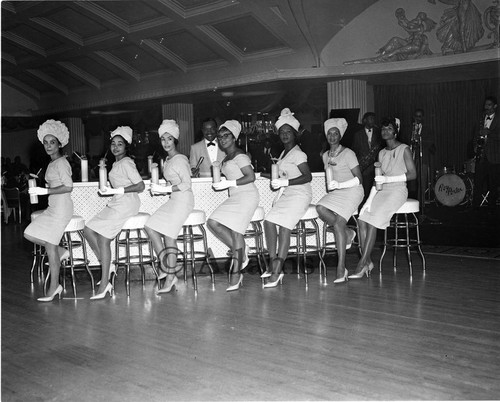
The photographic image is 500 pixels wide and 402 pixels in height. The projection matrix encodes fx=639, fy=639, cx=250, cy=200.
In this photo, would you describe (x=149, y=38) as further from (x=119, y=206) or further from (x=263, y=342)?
(x=263, y=342)

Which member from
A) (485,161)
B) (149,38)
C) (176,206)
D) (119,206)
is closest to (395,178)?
(176,206)

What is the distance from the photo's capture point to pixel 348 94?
42.0 ft

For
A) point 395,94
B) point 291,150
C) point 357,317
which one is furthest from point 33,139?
point 357,317

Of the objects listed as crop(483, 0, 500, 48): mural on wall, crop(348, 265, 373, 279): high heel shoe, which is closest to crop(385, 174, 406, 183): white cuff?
crop(348, 265, 373, 279): high heel shoe

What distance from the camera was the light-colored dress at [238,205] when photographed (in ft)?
20.0

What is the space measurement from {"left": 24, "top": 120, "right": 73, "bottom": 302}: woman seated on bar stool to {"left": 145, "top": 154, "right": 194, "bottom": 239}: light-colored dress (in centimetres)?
78

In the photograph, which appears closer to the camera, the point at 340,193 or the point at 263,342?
the point at 263,342

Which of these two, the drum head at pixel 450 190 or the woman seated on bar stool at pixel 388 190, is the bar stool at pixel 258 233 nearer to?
the woman seated on bar stool at pixel 388 190

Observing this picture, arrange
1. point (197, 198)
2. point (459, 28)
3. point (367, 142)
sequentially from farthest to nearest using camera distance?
point (459, 28) → point (367, 142) → point (197, 198)

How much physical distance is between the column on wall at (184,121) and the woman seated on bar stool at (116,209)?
10.8 metres

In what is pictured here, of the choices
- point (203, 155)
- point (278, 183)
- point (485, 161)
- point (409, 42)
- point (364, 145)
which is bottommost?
point (278, 183)

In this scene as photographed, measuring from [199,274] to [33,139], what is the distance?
56.7ft

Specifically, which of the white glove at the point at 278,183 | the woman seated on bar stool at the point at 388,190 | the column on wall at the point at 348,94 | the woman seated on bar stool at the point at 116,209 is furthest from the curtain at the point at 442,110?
the woman seated on bar stool at the point at 116,209

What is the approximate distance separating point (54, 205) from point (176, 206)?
1098 millimetres
